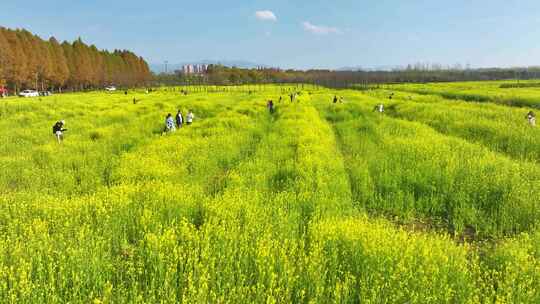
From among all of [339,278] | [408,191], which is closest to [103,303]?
[339,278]

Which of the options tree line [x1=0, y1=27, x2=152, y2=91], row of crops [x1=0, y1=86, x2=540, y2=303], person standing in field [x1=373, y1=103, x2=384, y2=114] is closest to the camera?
row of crops [x1=0, y1=86, x2=540, y2=303]

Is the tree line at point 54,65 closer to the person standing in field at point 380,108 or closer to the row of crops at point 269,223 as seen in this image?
the row of crops at point 269,223

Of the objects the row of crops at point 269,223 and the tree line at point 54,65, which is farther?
the tree line at point 54,65

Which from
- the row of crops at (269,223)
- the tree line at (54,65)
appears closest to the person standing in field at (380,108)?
the row of crops at (269,223)

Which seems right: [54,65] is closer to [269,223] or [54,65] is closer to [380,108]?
[380,108]

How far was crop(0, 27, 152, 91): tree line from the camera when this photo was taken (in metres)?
64.0

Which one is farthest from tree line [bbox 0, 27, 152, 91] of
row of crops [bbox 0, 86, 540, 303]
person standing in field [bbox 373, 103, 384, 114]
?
person standing in field [bbox 373, 103, 384, 114]

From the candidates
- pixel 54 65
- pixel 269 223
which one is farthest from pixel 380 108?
pixel 54 65

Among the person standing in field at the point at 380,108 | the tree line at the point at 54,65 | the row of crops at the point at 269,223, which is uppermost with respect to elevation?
the tree line at the point at 54,65

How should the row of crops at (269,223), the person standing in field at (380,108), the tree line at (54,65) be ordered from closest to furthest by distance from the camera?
the row of crops at (269,223), the person standing in field at (380,108), the tree line at (54,65)

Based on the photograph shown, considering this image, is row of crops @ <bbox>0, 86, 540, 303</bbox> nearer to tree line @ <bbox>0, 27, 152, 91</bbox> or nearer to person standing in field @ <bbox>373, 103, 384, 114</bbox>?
person standing in field @ <bbox>373, 103, 384, 114</bbox>

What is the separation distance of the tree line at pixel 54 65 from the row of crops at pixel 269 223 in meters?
55.3

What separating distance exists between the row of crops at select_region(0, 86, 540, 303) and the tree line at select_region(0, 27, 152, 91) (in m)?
55.3

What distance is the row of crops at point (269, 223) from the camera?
5.10 meters
